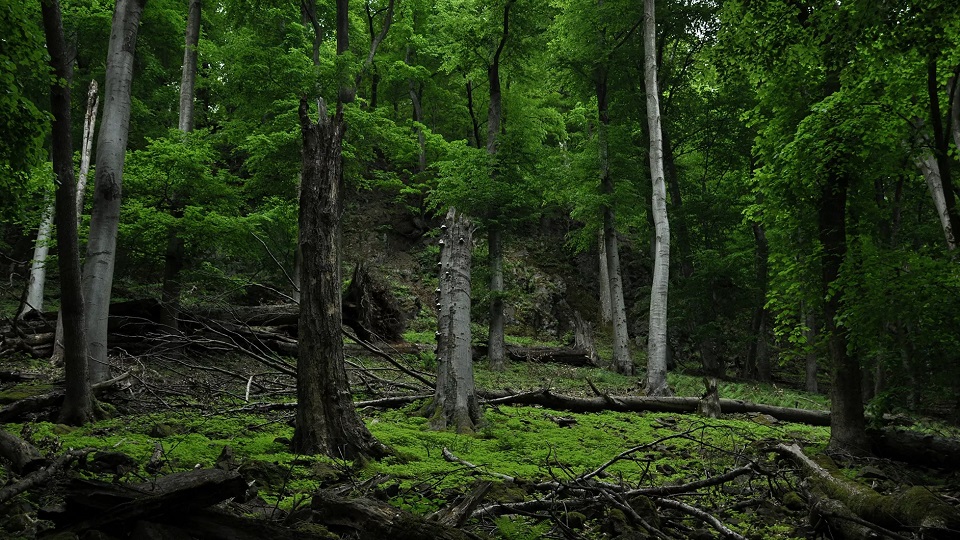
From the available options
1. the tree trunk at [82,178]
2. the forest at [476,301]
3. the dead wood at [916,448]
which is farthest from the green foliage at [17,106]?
the dead wood at [916,448]

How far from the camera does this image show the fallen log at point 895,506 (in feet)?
10.9

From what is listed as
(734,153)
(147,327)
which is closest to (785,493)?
(147,327)

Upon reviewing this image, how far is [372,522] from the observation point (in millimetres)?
2951

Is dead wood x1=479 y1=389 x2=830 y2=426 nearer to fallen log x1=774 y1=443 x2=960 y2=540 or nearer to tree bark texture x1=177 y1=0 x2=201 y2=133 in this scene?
fallen log x1=774 y1=443 x2=960 y2=540

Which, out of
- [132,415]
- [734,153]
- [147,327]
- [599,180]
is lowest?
[132,415]

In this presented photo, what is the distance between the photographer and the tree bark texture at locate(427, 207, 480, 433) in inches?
284

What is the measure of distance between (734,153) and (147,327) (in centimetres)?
1800

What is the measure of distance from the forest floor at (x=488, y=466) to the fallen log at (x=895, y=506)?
11 centimetres

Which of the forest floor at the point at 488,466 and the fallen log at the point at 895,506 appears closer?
the fallen log at the point at 895,506

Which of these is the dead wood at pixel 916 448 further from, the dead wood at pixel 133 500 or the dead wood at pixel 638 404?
the dead wood at pixel 133 500

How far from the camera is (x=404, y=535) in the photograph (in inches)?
112

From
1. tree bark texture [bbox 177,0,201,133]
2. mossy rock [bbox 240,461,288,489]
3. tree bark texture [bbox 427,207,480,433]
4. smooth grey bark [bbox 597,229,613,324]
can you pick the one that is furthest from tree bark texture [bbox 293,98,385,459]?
smooth grey bark [bbox 597,229,613,324]

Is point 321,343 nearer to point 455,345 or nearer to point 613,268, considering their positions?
point 455,345

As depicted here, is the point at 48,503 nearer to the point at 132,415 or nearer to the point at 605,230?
the point at 132,415
